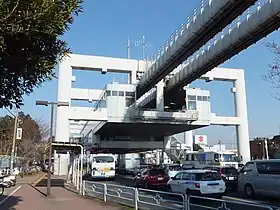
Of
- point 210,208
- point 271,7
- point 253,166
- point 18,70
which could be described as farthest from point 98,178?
point 18,70

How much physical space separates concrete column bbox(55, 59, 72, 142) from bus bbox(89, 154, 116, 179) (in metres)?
13.1

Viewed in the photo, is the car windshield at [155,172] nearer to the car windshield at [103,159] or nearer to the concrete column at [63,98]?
the car windshield at [103,159]

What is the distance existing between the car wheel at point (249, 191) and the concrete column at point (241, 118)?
40440mm

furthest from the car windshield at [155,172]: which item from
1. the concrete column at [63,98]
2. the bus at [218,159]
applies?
the concrete column at [63,98]

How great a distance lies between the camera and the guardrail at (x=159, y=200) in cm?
949

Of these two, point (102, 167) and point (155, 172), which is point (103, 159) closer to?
point (102, 167)

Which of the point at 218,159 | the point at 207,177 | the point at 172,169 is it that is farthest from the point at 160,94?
the point at 207,177

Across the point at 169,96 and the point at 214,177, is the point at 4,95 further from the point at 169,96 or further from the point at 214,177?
the point at 169,96

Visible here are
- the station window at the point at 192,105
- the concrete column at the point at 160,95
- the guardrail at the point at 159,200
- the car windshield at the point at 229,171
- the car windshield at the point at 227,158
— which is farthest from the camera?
the station window at the point at 192,105

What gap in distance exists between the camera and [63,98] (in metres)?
52.3

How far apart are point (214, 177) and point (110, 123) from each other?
36572mm

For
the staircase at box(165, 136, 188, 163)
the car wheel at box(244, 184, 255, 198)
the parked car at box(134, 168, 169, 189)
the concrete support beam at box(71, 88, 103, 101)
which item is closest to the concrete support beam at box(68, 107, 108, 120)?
the concrete support beam at box(71, 88, 103, 101)

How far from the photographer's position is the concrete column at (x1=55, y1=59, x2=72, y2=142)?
51.0 metres

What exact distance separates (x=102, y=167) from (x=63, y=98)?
56.7ft
